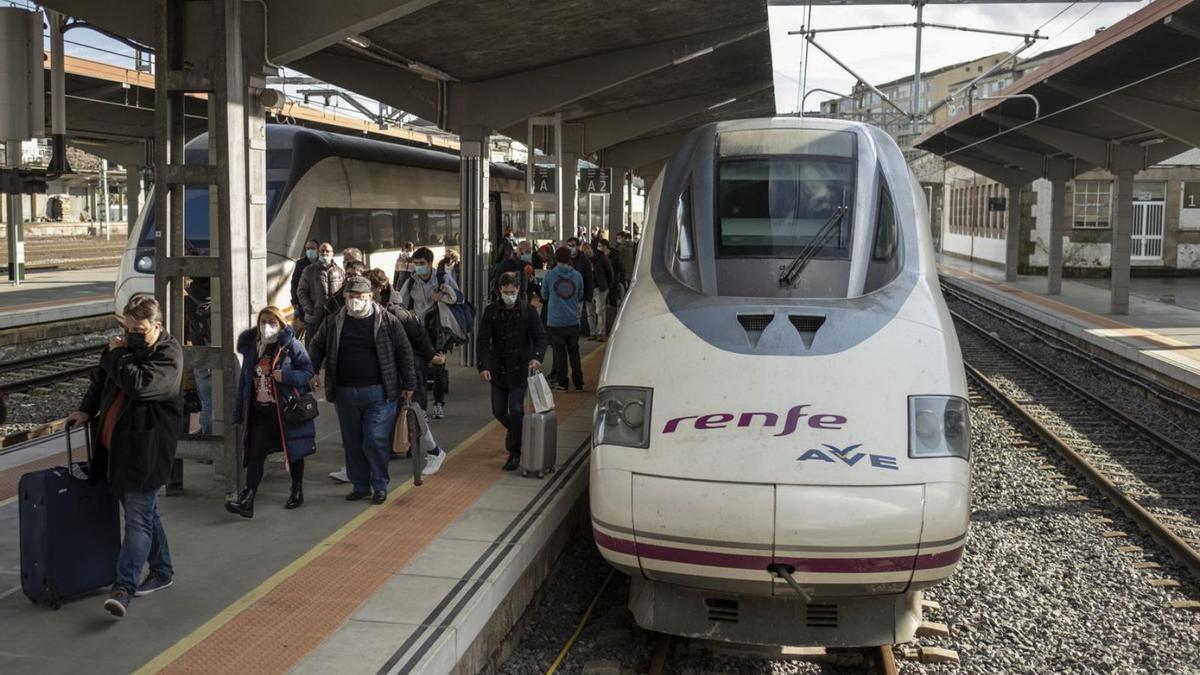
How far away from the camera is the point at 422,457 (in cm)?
965

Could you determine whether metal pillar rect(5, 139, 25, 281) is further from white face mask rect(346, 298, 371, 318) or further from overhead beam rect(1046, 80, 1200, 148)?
overhead beam rect(1046, 80, 1200, 148)

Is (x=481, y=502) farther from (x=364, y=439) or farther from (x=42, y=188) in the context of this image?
(x=42, y=188)

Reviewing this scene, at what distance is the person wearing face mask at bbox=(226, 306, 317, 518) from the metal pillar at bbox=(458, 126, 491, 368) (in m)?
7.92

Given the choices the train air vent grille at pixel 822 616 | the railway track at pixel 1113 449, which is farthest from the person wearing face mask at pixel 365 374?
the railway track at pixel 1113 449

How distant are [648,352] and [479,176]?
10022 mm

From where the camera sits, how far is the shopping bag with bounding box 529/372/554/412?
9188mm

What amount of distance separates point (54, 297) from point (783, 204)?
2135 centimetres

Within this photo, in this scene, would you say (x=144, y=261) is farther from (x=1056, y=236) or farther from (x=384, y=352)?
(x=1056, y=236)

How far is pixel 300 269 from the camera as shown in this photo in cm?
1400

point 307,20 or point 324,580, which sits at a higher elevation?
point 307,20

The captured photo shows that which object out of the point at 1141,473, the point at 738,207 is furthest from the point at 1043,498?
the point at 738,207

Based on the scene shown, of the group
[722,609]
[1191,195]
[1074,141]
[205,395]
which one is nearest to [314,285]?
[205,395]

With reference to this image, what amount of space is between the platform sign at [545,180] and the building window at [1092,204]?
26874mm

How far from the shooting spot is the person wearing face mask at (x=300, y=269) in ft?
41.9
